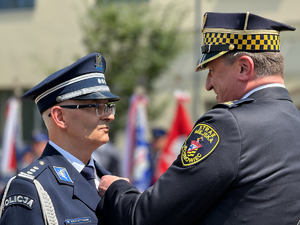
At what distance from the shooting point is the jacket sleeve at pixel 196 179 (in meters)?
1.82

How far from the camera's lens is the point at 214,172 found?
1.81m

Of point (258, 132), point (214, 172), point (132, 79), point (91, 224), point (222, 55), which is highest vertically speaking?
point (222, 55)

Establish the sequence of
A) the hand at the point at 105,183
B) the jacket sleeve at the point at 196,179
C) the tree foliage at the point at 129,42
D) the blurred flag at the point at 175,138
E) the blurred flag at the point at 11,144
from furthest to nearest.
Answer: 1. the tree foliage at the point at 129,42
2. the blurred flag at the point at 11,144
3. the blurred flag at the point at 175,138
4. the hand at the point at 105,183
5. the jacket sleeve at the point at 196,179

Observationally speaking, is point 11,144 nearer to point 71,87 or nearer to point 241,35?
point 71,87

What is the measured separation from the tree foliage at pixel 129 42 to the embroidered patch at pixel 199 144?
371 inches

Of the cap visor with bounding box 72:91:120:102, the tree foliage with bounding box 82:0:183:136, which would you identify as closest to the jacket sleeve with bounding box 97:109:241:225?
the cap visor with bounding box 72:91:120:102

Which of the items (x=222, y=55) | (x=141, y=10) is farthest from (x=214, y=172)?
(x=141, y=10)

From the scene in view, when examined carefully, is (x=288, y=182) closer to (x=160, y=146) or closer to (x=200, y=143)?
(x=200, y=143)

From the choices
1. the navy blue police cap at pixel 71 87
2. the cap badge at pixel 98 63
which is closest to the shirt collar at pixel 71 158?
the navy blue police cap at pixel 71 87

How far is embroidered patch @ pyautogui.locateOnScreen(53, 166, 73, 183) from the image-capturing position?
2260 mm

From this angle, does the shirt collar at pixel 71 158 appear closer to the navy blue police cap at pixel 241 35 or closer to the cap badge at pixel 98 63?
the cap badge at pixel 98 63

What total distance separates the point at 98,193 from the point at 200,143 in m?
0.75

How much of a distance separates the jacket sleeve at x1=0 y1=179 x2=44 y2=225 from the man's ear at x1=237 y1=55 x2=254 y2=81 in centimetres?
114

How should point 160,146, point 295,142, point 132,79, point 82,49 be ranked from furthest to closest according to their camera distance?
point 82,49
point 132,79
point 160,146
point 295,142
